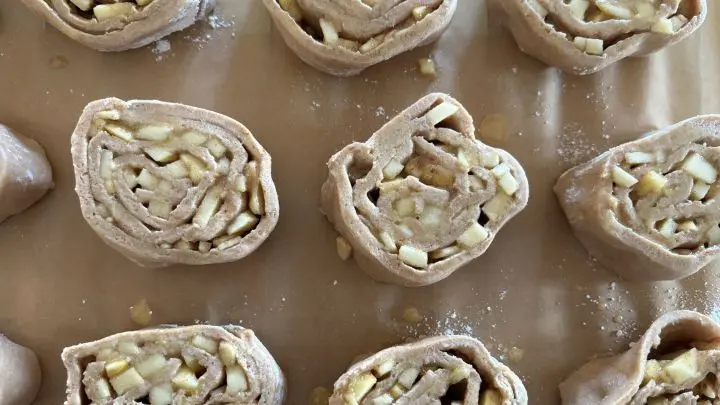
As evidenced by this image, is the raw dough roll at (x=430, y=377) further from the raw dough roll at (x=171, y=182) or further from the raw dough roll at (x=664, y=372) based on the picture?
the raw dough roll at (x=171, y=182)

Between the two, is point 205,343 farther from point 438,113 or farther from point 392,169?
point 438,113

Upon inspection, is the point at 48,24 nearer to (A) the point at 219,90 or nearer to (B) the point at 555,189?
(A) the point at 219,90

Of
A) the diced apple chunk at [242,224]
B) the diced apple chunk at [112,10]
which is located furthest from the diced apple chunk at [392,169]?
the diced apple chunk at [112,10]

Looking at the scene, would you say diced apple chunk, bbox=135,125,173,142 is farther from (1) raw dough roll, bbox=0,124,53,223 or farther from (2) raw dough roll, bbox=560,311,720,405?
(2) raw dough roll, bbox=560,311,720,405

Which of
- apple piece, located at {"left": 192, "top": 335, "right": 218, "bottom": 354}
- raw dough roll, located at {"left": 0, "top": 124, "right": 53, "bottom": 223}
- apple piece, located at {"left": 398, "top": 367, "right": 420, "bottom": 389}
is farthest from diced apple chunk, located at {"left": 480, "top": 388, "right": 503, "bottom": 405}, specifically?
raw dough roll, located at {"left": 0, "top": 124, "right": 53, "bottom": 223}

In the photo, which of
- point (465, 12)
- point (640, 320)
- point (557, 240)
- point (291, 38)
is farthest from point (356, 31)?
point (640, 320)

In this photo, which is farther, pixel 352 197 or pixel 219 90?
pixel 219 90
